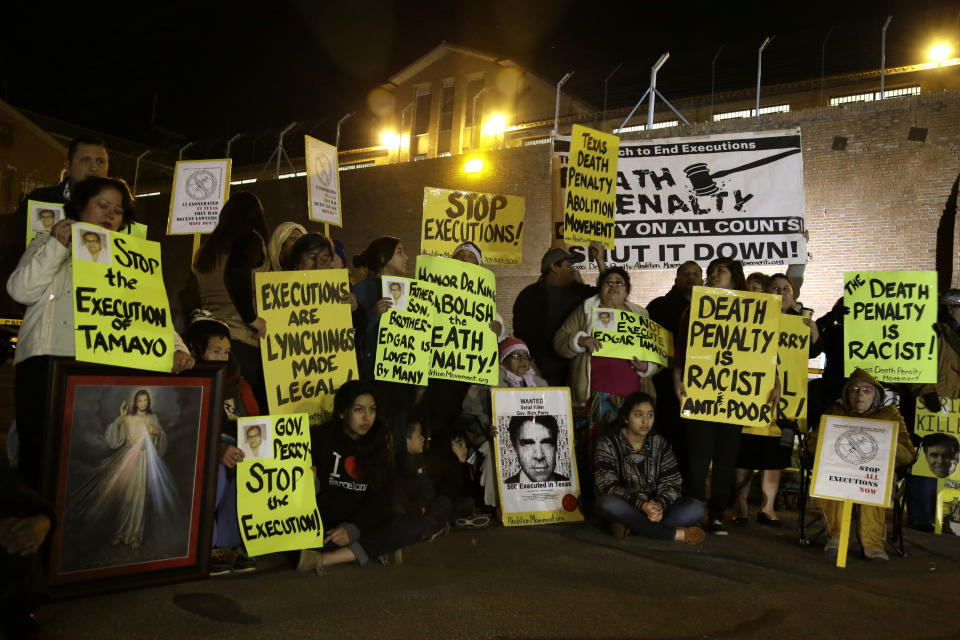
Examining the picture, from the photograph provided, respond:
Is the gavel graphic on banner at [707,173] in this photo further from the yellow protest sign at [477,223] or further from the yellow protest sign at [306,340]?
the yellow protest sign at [306,340]

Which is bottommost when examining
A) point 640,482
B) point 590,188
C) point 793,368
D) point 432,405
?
point 640,482

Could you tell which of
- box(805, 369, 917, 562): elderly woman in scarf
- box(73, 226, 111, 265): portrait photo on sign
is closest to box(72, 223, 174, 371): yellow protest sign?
box(73, 226, 111, 265): portrait photo on sign

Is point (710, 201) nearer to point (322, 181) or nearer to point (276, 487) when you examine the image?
point (322, 181)

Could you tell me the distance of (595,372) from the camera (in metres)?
6.00

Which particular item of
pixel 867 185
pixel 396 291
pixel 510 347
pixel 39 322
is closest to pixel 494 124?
pixel 867 185

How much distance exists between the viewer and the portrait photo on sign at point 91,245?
3439 mm

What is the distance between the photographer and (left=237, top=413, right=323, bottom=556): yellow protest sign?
13.4ft

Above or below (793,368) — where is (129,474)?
below

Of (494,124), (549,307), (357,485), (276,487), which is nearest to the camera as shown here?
(276,487)

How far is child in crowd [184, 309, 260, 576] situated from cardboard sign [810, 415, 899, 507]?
3.49 m

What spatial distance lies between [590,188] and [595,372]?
7.05 ft

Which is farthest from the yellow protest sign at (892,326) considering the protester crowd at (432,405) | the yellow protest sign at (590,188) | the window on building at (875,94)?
the window on building at (875,94)

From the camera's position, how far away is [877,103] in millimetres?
12805

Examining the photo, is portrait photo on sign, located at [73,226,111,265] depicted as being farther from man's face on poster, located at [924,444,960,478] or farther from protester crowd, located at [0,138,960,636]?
man's face on poster, located at [924,444,960,478]
